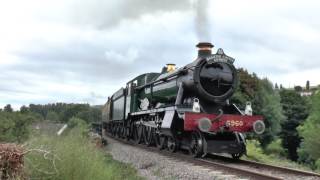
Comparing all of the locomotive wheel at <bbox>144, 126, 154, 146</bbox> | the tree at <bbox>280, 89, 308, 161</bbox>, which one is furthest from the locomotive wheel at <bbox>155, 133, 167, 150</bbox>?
the tree at <bbox>280, 89, 308, 161</bbox>

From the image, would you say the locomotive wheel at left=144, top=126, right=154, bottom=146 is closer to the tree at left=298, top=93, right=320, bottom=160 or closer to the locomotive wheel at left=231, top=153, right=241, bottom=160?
the locomotive wheel at left=231, top=153, right=241, bottom=160

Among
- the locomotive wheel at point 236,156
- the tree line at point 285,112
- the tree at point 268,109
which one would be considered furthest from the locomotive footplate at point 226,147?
the tree at point 268,109

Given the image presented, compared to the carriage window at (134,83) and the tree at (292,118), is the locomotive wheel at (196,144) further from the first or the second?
the tree at (292,118)

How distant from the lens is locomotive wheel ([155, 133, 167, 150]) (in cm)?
1783

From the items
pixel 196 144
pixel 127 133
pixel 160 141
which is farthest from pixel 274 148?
pixel 196 144

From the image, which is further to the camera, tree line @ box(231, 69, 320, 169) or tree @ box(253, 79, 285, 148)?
tree @ box(253, 79, 285, 148)

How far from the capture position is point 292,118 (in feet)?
234

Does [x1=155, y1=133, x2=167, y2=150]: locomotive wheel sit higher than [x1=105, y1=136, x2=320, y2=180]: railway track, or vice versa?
[x1=155, y1=133, x2=167, y2=150]: locomotive wheel

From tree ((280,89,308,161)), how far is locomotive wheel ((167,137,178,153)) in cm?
5438

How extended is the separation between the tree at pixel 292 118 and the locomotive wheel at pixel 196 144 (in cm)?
5575

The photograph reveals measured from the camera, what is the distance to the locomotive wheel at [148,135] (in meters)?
19.5

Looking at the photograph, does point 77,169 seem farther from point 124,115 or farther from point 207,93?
point 124,115

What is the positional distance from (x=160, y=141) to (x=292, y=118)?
187 feet

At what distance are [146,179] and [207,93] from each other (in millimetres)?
5432
